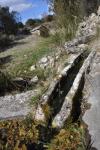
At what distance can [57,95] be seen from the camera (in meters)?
7.15

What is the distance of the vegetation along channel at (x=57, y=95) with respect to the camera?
17.5ft

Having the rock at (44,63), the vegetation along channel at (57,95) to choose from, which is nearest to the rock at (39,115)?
the vegetation along channel at (57,95)

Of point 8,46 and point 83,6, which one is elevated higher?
Result: point 83,6

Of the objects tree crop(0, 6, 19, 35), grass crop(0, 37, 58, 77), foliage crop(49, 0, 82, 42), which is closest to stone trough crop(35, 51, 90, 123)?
grass crop(0, 37, 58, 77)

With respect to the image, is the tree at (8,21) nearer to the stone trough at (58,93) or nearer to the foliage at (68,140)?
the stone trough at (58,93)

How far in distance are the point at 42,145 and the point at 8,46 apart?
1346 cm

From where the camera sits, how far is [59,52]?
10820 millimetres

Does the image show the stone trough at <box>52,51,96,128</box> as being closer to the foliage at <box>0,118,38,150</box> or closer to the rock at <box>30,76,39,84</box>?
the foliage at <box>0,118,38,150</box>

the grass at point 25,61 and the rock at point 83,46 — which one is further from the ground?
the rock at point 83,46

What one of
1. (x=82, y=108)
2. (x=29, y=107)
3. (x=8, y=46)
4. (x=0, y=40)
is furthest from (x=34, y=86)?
(x=0, y=40)

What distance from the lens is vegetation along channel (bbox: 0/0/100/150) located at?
209 inches

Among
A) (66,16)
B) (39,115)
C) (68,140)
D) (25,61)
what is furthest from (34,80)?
(66,16)

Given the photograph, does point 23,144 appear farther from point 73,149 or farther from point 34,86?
point 34,86

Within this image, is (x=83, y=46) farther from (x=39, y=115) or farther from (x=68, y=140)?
(x=68, y=140)
